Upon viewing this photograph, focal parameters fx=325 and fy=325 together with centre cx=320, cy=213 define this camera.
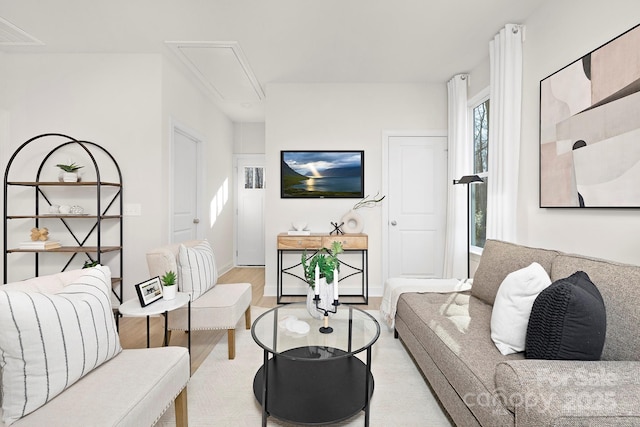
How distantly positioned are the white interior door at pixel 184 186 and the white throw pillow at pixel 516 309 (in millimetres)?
3211

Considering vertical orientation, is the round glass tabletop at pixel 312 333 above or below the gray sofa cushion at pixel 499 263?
below

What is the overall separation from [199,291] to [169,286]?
400 millimetres

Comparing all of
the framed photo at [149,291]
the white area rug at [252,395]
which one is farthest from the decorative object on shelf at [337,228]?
the framed photo at [149,291]

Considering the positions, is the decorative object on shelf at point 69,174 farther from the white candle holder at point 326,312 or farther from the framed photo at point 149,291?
the white candle holder at point 326,312

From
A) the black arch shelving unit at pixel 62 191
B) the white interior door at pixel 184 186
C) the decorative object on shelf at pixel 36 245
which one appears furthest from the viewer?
the white interior door at pixel 184 186

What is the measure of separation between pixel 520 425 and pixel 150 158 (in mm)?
3462

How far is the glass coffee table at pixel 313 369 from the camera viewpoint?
154 centimetres

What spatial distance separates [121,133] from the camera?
10.7 ft

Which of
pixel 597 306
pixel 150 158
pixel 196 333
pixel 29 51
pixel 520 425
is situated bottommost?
pixel 196 333

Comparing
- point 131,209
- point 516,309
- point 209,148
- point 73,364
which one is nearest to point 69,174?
point 131,209

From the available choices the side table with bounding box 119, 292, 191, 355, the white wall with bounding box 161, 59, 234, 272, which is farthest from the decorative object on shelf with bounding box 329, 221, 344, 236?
the side table with bounding box 119, 292, 191, 355

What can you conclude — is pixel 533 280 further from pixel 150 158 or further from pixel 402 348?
pixel 150 158

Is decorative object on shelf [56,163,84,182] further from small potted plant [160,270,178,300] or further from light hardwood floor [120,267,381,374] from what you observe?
small potted plant [160,270,178,300]

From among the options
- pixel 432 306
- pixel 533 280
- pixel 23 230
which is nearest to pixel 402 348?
pixel 432 306
